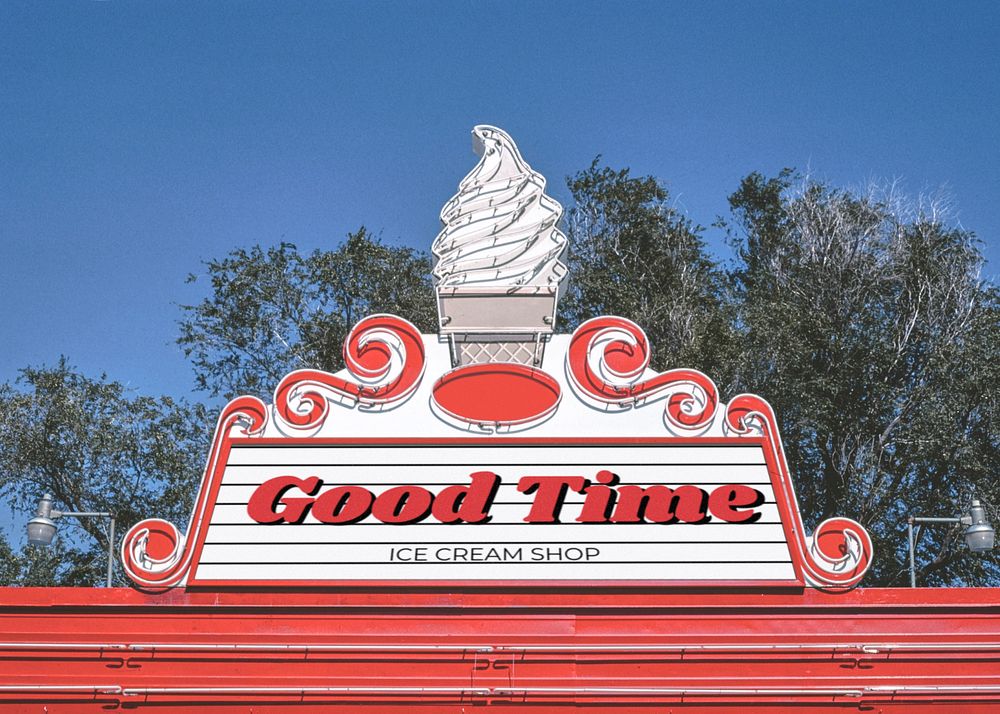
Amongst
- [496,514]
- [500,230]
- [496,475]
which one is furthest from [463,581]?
[500,230]

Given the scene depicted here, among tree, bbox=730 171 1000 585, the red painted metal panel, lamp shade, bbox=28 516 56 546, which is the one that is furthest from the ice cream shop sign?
tree, bbox=730 171 1000 585

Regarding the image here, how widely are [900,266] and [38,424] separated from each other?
20428 mm

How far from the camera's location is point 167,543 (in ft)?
40.5

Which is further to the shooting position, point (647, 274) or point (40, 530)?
point (647, 274)

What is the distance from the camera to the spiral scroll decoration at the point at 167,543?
1209 centimetres

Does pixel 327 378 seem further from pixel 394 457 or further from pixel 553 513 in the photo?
pixel 553 513

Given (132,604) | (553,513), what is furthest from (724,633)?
(132,604)

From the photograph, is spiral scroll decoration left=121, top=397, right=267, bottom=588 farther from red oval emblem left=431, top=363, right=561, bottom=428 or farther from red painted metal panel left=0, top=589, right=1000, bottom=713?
red oval emblem left=431, top=363, right=561, bottom=428

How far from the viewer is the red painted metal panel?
1137 centimetres

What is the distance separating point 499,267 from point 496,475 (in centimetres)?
259

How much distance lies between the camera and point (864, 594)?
1195cm

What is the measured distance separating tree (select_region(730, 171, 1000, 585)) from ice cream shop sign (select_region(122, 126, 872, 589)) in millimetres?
14459

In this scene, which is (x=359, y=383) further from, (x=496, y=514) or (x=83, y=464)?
(x=83, y=464)

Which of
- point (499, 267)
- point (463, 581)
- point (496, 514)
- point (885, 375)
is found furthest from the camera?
point (885, 375)
